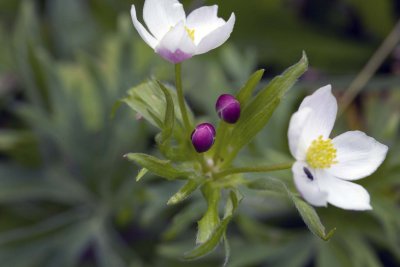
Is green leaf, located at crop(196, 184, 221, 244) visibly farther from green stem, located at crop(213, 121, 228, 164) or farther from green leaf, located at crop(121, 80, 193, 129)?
green leaf, located at crop(121, 80, 193, 129)

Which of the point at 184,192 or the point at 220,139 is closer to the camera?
the point at 184,192

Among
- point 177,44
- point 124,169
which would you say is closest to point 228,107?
point 177,44

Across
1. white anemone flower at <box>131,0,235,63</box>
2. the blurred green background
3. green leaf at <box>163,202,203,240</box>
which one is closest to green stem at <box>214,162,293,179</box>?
white anemone flower at <box>131,0,235,63</box>

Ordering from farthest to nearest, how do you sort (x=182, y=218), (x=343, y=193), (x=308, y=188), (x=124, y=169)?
(x=124, y=169) → (x=182, y=218) → (x=343, y=193) → (x=308, y=188)

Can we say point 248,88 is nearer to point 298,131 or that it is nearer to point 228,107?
point 228,107

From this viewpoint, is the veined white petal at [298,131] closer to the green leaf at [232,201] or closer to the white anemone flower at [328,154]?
the white anemone flower at [328,154]

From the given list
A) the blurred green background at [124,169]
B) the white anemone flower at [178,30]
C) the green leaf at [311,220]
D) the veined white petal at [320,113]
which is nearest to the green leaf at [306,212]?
the green leaf at [311,220]

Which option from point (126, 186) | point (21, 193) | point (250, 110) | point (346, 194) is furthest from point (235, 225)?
point (346, 194)
